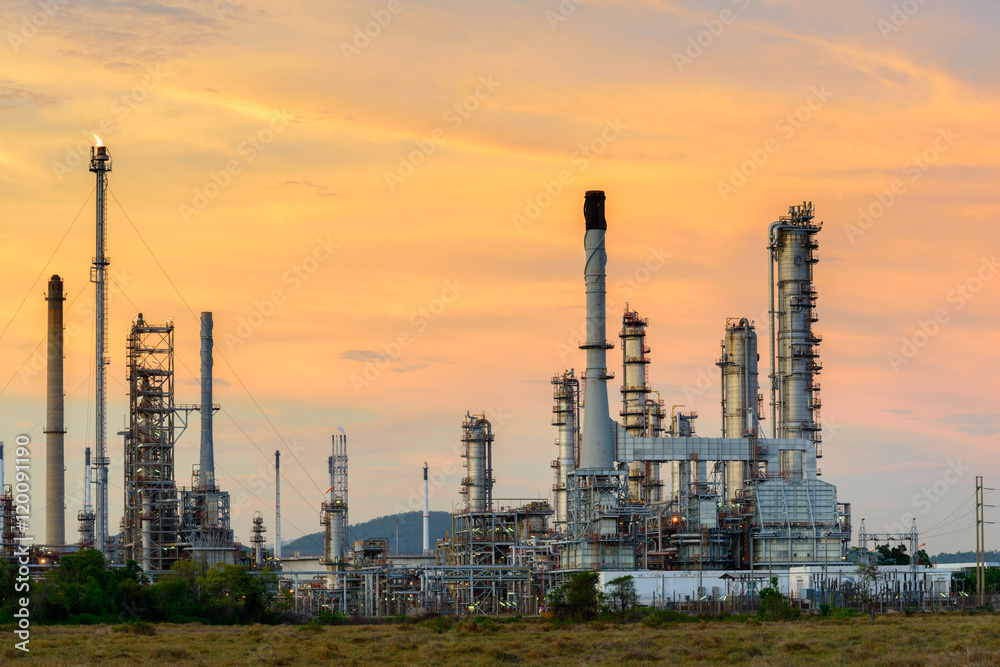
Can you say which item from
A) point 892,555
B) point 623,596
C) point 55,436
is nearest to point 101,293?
point 55,436

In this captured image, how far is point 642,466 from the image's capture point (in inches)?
4267

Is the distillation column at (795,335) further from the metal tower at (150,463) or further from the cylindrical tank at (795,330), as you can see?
the metal tower at (150,463)

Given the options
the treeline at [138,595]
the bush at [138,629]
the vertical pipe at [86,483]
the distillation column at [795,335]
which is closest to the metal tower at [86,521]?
the vertical pipe at [86,483]

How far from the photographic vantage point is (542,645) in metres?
53.0

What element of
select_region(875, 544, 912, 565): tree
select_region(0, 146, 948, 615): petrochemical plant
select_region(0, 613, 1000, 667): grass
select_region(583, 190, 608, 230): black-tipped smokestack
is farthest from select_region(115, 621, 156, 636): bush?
select_region(875, 544, 912, 565): tree

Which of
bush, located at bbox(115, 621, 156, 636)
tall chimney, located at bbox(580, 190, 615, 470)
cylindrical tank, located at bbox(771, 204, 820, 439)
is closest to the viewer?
bush, located at bbox(115, 621, 156, 636)

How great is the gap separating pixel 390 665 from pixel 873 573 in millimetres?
46975

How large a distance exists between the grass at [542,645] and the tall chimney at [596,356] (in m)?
23.6

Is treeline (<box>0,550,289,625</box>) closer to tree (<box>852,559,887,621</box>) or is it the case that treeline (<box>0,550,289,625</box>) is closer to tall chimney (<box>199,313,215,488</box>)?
tall chimney (<box>199,313,215,488</box>)

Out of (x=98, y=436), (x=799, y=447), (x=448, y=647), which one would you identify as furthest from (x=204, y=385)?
(x=448, y=647)

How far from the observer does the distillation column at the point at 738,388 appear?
97625 mm

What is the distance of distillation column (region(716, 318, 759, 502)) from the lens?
97625 mm

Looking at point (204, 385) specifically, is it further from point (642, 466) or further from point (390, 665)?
point (390, 665)

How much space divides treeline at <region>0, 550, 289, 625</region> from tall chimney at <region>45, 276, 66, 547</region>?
10.2 metres
